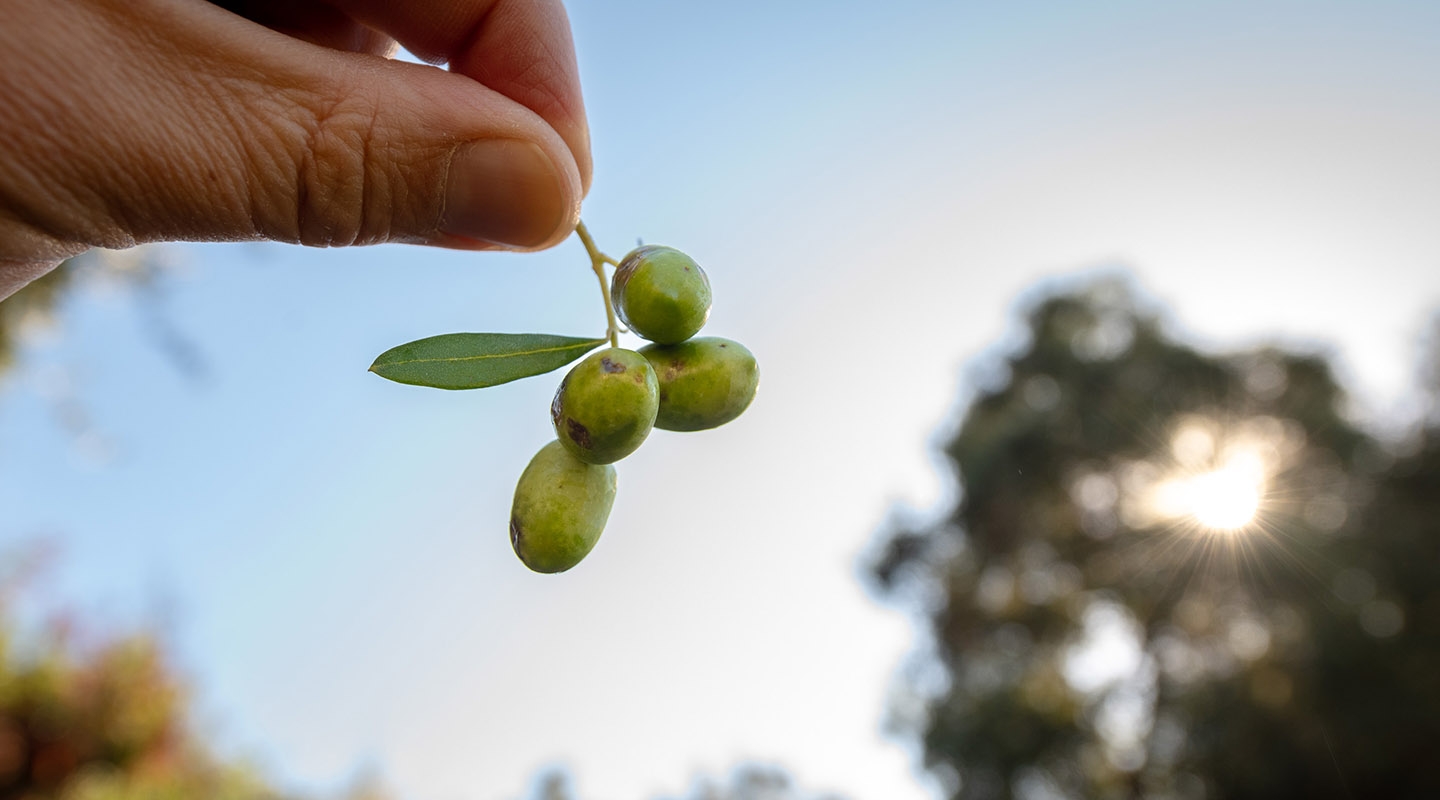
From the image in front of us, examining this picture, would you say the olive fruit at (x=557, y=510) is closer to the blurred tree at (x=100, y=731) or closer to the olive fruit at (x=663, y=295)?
the olive fruit at (x=663, y=295)

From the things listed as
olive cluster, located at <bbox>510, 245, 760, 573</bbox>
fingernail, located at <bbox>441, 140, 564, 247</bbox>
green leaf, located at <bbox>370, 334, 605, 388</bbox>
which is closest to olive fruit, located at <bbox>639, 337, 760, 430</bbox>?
olive cluster, located at <bbox>510, 245, 760, 573</bbox>

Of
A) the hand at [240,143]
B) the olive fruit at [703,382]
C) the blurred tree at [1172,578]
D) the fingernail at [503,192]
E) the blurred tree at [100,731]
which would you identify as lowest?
the blurred tree at [100,731]

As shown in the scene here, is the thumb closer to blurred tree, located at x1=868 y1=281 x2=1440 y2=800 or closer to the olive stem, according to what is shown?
the olive stem

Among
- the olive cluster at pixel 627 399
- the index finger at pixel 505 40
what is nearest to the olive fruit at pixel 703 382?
the olive cluster at pixel 627 399

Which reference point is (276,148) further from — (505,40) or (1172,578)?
(1172,578)

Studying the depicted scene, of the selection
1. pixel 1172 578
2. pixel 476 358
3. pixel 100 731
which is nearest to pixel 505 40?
pixel 476 358
